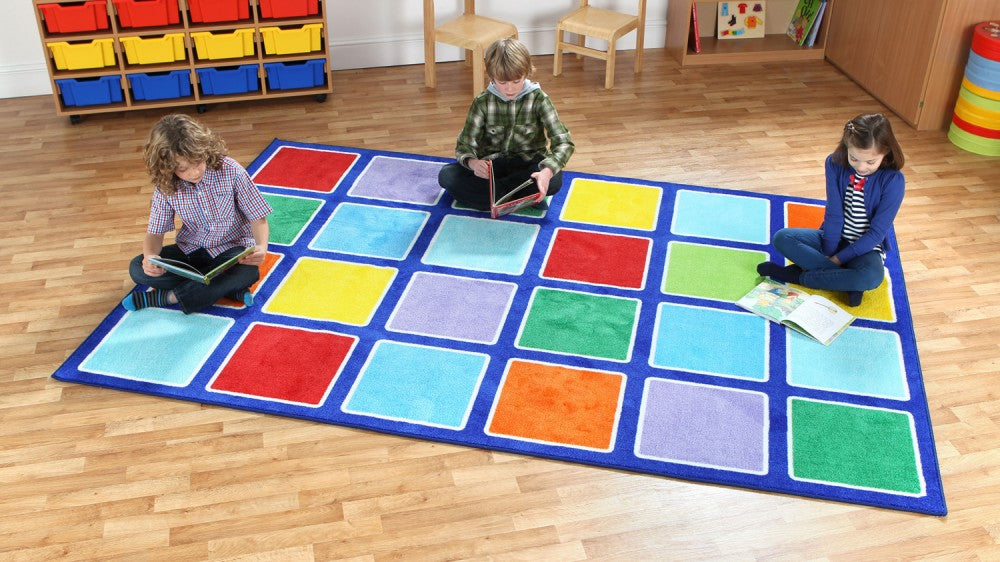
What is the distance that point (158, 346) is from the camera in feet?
10.4

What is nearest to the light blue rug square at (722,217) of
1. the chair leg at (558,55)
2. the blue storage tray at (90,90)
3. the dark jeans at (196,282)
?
the chair leg at (558,55)

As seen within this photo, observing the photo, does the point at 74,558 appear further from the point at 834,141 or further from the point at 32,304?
the point at 834,141

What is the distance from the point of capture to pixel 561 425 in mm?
2846

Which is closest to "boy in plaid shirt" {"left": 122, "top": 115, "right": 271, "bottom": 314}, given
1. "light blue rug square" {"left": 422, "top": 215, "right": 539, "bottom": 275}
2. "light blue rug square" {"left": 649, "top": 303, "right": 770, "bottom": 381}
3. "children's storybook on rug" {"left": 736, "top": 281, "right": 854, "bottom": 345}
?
"light blue rug square" {"left": 422, "top": 215, "right": 539, "bottom": 275}

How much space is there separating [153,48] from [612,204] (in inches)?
93.0

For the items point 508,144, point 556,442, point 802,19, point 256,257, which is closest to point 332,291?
point 256,257

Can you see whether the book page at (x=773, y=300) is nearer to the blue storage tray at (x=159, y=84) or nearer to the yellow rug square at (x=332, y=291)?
the yellow rug square at (x=332, y=291)

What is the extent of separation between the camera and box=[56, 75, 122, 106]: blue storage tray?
179 inches

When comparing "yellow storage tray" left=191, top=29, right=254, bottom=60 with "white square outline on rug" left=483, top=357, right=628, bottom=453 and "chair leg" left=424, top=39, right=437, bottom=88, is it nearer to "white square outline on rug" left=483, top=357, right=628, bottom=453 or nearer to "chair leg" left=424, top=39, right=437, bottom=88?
"chair leg" left=424, top=39, right=437, bottom=88

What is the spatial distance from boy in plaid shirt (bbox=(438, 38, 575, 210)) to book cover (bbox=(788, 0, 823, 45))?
226 centimetres

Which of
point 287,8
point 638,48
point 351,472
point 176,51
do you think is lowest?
point 351,472

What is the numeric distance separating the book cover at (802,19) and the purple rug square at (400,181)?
248cm

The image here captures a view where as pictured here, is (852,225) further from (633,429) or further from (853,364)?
(633,429)

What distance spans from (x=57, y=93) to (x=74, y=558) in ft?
9.37
